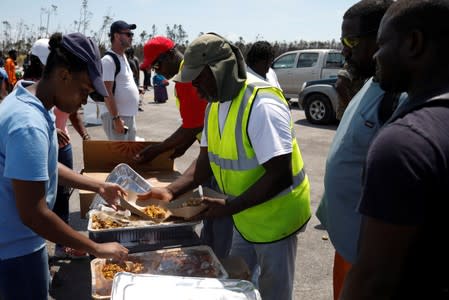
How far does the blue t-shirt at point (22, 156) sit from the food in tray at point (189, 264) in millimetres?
573

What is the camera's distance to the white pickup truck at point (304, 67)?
13305mm

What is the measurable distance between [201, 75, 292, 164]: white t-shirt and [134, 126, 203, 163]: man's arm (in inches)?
52.6

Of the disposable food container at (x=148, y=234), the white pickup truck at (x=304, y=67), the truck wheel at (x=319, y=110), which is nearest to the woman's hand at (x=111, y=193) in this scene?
the disposable food container at (x=148, y=234)

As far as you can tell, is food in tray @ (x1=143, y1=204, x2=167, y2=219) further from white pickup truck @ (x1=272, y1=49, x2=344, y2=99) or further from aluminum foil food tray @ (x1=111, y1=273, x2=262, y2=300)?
white pickup truck @ (x1=272, y1=49, x2=344, y2=99)

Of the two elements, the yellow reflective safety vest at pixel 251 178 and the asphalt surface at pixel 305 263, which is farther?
the asphalt surface at pixel 305 263

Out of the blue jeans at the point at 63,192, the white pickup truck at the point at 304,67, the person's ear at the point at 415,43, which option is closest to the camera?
the person's ear at the point at 415,43

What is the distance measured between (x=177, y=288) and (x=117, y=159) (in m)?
1.86

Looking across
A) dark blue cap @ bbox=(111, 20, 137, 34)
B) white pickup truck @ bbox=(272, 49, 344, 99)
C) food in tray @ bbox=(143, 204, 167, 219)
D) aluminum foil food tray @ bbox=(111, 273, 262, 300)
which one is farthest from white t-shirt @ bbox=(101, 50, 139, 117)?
white pickup truck @ bbox=(272, 49, 344, 99)

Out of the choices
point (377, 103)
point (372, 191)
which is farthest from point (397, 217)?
point (377, 103)

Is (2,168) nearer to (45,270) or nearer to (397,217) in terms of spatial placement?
(45,270)

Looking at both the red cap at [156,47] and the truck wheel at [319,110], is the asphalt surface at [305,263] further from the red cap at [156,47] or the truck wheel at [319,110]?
the truck wheel at [319,110]

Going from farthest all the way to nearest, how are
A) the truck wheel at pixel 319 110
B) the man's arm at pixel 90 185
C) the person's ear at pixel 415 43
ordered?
the truck wheel at pixel 319 110, the man's arm at pixel 90 185, the person's ear at pixel 415 43

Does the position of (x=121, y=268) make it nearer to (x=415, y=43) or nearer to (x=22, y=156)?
(x=22, y=156)

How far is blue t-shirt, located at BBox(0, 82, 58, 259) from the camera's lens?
1619 millimetres
